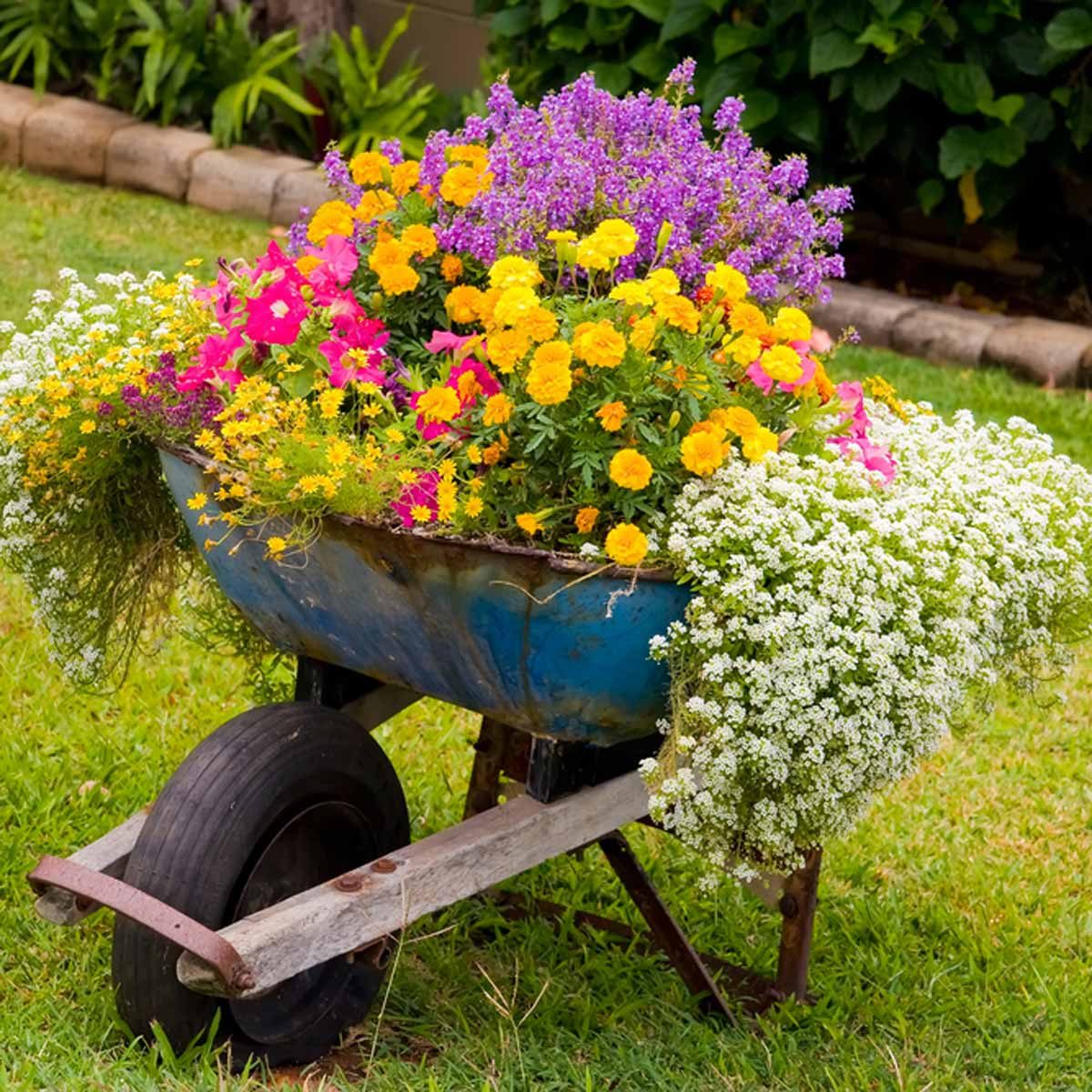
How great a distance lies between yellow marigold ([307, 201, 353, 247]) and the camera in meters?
2.45

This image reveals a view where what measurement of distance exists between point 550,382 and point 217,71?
18.8ft

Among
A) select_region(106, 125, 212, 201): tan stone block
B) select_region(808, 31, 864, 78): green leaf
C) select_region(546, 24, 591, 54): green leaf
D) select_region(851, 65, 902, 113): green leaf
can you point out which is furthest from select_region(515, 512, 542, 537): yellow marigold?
select_region(106, 125, 212, 201): tan stone block

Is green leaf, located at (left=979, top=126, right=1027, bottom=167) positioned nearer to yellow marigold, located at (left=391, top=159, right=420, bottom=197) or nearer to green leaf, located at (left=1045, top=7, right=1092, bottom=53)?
green leaf, located at (left=1045, top=7, right=1092, bottom=53)

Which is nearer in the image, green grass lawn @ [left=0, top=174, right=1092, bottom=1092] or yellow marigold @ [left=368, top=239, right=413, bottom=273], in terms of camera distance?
yellow marigold @ [left=368, top=239, right=413, bottom=273]

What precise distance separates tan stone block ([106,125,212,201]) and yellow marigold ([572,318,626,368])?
214 inches

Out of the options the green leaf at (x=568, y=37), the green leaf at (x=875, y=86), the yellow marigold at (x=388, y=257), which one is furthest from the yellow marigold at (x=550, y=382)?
the green leaf at (x=568, y=37)

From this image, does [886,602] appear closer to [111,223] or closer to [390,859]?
[390,859]

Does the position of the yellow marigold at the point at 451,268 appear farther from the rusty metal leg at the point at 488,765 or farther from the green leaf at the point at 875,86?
the green leaf at the point at 875,86

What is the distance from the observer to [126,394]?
2408mm

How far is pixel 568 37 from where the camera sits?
21.6 feet

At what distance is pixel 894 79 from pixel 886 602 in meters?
4.33

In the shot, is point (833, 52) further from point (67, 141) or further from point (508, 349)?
point (508, 349)

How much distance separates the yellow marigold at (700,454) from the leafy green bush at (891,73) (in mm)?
4141

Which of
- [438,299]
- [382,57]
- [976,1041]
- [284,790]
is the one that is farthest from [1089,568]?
[382,57]
